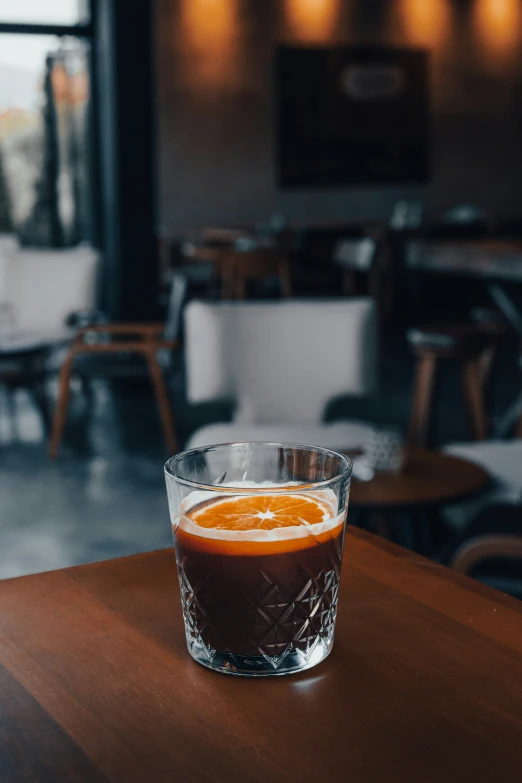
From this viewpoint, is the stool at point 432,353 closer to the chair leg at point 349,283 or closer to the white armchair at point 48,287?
the white armchair at point 48,287

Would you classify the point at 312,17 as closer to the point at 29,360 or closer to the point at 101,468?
the point at 29,360

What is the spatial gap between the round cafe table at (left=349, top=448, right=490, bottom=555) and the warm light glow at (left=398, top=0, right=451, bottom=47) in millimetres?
7450

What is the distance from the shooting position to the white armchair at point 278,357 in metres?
3.02

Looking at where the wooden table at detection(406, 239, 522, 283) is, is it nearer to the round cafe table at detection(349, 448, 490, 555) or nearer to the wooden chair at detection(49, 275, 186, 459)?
the wooden chair at detection(49, 275, 186, 459)

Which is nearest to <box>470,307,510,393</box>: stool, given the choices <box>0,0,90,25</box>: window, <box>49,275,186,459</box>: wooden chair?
<box>49,275,186,459</box>: wooden chair

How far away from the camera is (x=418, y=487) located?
2.02 metres

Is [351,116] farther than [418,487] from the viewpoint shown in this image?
Yes

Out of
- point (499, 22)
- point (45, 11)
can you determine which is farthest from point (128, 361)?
point (499, 22)

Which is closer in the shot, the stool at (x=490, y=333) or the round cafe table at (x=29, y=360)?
the stool at (x=490, y=333)

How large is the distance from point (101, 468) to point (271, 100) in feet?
17.2

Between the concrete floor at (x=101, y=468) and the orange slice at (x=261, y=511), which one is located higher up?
the orange slice at (x=261, y=511)

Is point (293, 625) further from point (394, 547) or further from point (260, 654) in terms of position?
point (394, 547)

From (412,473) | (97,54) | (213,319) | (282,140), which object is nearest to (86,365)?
(213,319)

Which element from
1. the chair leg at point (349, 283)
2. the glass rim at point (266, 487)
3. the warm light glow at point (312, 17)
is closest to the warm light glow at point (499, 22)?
the warm light glow at point (312, 17)
